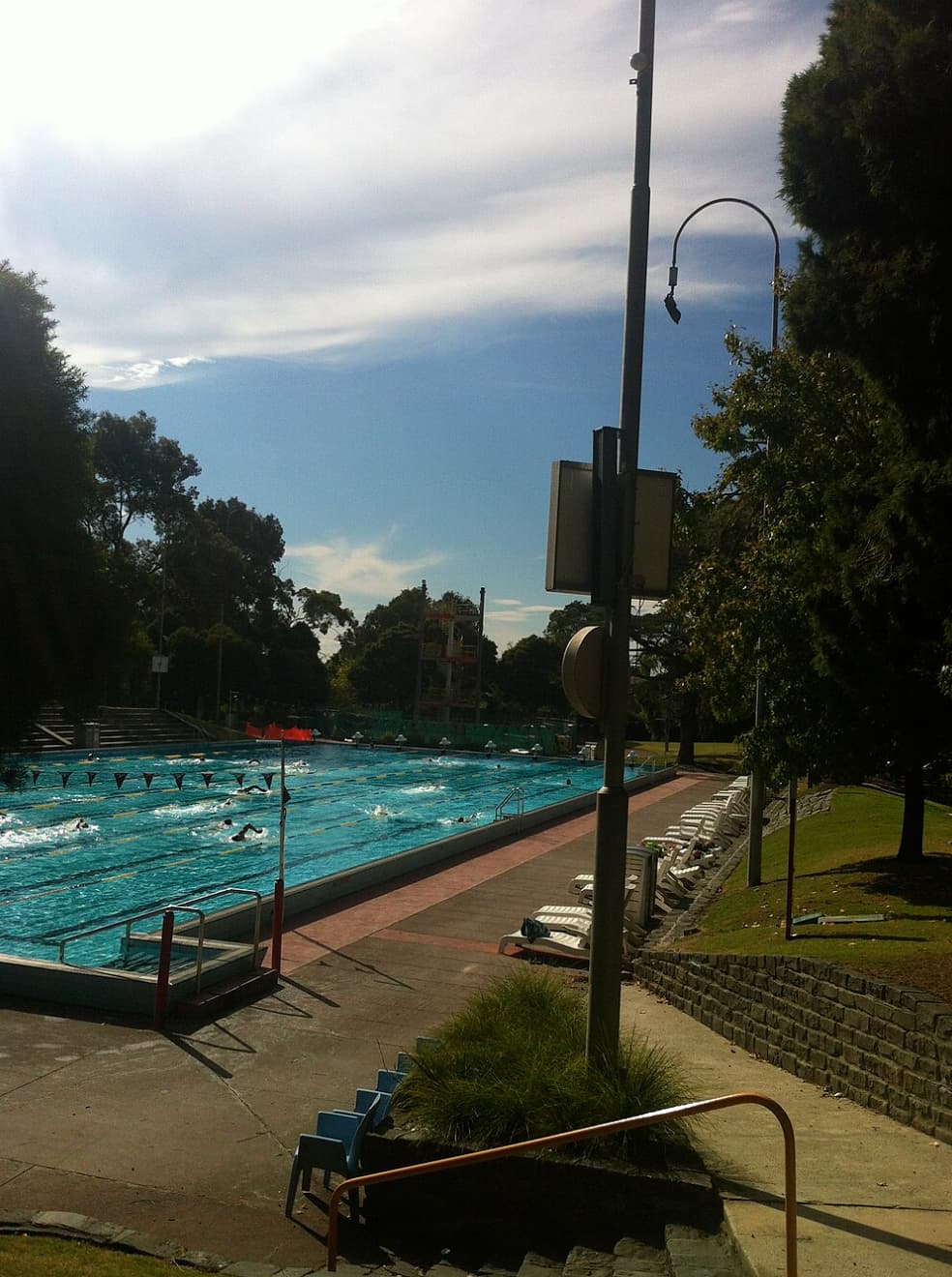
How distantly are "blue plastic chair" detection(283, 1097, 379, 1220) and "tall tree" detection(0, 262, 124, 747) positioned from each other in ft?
11.9

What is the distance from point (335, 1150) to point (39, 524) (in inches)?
190

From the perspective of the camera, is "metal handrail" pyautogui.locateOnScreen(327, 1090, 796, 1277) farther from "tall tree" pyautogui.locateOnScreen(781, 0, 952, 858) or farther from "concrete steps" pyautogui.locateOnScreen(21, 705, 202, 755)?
"concrete steps" pyautogui.locateOnScreen(21, 705, 202, 755)

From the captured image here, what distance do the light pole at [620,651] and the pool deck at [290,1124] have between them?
1.17 metres

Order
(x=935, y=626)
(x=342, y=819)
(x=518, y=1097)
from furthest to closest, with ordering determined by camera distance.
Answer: (x=342, y=819) → (x=935, y=626) → (x=518, y=1097)

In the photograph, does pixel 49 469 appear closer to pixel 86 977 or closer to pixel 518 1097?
pixel 518 1097

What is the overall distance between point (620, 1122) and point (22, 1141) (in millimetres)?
5003

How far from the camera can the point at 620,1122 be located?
5527 millimetres

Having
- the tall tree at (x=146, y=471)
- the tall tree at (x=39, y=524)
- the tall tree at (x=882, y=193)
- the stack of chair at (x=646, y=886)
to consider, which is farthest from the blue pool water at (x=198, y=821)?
the tall tree at (x=146, y=471)

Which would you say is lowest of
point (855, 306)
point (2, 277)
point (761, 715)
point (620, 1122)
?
point (620, 1122)

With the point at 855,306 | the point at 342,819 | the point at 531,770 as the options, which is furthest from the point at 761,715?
the point at 531,770

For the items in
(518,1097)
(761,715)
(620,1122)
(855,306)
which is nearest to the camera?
(620,1122)

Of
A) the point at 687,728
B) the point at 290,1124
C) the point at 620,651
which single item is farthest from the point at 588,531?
the point at 687,728

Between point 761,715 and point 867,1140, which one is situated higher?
point 761,715

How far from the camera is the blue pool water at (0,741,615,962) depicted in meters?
21.7
